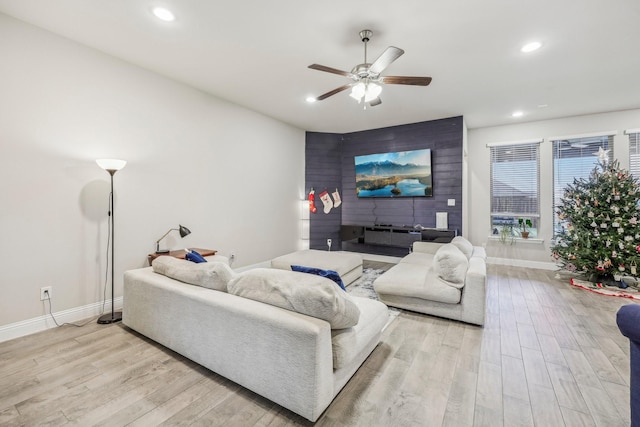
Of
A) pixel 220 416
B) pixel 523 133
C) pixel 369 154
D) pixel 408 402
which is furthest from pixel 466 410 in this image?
pixel 523 133

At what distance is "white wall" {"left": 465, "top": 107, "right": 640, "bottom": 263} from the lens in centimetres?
476

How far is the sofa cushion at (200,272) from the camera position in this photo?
6.77ft

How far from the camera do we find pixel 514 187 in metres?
5.52

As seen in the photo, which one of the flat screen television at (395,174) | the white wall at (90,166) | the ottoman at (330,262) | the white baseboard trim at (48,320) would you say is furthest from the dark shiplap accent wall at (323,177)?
the white baseboard trim at (48,320)

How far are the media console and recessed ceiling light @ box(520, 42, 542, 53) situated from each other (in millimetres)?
2897

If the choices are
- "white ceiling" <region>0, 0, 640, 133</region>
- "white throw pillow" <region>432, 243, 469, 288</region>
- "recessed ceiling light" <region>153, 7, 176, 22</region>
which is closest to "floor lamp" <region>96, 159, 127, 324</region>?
"white ceiling" <region>0, 0, 640, 133</region>

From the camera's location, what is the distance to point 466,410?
1.66m

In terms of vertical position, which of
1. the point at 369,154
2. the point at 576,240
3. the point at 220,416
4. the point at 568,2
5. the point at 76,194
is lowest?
the point at 220,416

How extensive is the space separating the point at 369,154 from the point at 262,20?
391 cm

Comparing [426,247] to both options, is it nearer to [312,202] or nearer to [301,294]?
[312,202]

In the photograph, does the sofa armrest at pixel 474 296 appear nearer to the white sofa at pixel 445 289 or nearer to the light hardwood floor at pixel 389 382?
the white sofa at pixel 445 289

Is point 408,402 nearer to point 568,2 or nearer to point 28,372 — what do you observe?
point 28,372

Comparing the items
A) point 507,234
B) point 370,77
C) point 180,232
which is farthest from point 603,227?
point 180,232

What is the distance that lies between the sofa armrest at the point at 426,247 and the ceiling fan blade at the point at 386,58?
3111 millimetres
